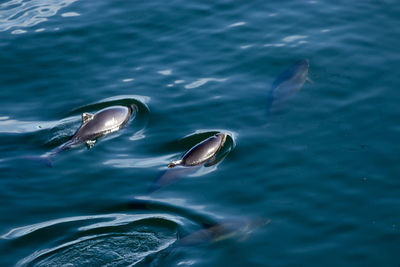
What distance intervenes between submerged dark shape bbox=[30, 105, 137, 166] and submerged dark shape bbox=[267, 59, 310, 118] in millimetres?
3100

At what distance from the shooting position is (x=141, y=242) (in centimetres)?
896

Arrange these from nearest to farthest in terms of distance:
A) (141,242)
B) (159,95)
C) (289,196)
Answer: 1. (141,242)
2. (289,196)
3. (159,95)

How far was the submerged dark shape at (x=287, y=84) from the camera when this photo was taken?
12.3 metres

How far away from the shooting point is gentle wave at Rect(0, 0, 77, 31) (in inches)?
651

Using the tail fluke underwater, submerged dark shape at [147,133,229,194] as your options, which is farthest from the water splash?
the tail fluke underwater

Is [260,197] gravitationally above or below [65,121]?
below

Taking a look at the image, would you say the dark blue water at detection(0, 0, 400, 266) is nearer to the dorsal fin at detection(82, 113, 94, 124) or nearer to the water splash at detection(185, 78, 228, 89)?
the water splash at detection(185, 78, 228, 89)

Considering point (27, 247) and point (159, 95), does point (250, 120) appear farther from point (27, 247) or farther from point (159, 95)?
point (27, 247)

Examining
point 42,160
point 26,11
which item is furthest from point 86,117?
point 26,11

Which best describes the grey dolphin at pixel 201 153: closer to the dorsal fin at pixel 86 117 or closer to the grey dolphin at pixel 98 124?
the grey dolphin at pixel 98 124

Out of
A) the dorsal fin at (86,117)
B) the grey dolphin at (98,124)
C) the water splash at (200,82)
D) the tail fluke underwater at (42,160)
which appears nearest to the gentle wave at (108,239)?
the tail fluke underwater at (42,160)

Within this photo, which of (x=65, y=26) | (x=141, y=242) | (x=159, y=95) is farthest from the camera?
(x=65, y=26)

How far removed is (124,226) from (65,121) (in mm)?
3958

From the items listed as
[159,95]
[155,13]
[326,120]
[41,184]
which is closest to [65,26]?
[155,13]
